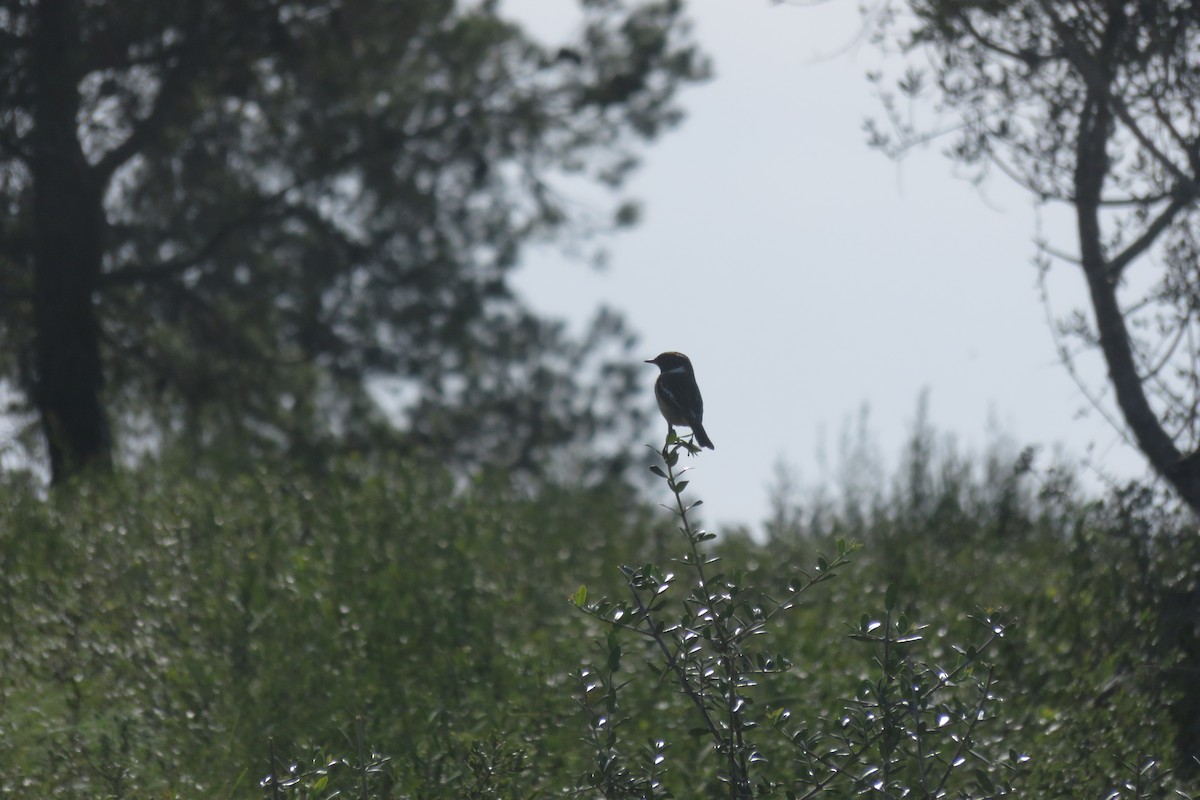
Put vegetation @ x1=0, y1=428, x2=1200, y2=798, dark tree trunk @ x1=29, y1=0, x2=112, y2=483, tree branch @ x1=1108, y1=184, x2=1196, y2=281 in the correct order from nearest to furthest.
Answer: vegetation @ x1=0, y1=428, x2=1200, y2=798 < tree branch @ x1=1108, y1=184, x2=1196, y2=281 < dark tree trunk @ x1=29, y1=0, x2=112, y2=483

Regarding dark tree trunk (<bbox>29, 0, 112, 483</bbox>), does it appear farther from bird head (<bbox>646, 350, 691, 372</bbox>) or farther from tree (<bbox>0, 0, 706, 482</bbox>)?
bird head (<bbox>646, 350, 691, 372</bbox>)

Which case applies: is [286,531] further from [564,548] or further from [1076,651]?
[1076,651]

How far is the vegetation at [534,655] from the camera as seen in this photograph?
380 cm

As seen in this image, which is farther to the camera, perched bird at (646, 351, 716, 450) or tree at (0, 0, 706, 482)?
tree at (0, 0, 706, 482)

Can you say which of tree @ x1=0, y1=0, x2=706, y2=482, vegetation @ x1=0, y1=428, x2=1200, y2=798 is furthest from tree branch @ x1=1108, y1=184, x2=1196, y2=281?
tree @ x1=0, y1=0, x2=706, y2=482

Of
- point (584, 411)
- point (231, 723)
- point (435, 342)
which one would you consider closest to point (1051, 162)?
point (231, 723)

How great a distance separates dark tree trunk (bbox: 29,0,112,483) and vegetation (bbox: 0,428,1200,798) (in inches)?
77.4

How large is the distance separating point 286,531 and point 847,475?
4.41 meters

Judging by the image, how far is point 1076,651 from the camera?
6133 mm

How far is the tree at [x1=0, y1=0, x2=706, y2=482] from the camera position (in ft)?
34.0

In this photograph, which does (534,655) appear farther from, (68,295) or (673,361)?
(68,295)

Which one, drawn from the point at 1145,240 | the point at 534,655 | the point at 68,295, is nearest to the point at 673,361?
the point at 534,655

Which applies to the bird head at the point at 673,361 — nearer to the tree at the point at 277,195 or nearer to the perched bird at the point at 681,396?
the perched bird at the point at 681,396

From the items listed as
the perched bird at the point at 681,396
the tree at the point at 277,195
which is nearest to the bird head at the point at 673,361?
the perched bird at the point at 681,396
